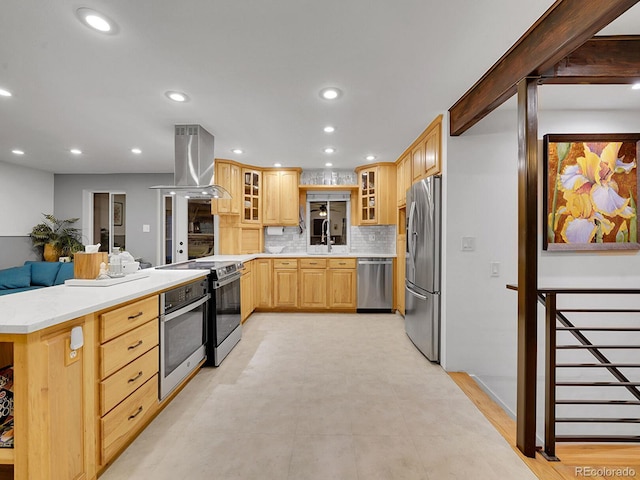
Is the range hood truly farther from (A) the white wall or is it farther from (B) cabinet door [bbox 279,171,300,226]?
(A) the white wall

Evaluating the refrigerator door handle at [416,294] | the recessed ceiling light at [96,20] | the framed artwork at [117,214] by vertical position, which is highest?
the recessed ceiling light at [96,20]

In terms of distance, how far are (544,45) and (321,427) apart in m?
2.56

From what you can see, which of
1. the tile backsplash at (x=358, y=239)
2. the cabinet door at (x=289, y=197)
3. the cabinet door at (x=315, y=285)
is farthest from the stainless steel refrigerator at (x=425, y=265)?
the cabinet door at (x=289, y=197)

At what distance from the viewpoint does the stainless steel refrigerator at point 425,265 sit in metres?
2.89

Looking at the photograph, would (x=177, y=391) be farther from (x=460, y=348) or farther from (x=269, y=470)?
(x=460, y=348)

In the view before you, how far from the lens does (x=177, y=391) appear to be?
2371mm

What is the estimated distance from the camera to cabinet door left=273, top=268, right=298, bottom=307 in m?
4.81

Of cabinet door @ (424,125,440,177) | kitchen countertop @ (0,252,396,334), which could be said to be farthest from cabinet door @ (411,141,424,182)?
kitchen countertop @ (0,252,396,334)

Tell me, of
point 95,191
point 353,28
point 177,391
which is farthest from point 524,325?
point 95,191

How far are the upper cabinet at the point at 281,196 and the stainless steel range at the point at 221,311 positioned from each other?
188 cm

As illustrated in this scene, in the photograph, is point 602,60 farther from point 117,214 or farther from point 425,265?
point 117,214

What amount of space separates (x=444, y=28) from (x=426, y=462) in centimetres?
238

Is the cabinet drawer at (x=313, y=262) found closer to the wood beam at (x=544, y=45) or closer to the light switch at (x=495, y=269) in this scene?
the light switch at (x=495, y=269)

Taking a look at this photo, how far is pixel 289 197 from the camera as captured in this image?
16.9ft
